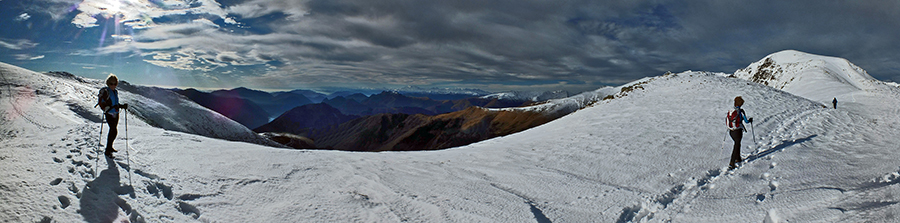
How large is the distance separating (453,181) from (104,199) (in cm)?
629

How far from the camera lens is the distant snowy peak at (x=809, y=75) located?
6240cm

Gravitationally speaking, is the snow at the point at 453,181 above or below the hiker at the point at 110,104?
below

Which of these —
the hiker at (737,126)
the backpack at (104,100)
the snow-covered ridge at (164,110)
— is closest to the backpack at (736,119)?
the hiker at (737,126)

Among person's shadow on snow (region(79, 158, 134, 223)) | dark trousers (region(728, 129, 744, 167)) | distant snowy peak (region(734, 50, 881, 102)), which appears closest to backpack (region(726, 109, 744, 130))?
dark trousers (region(728, 129, 744, 167))

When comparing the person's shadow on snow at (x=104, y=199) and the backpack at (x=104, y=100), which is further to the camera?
the backpack at (x=104, y=100)

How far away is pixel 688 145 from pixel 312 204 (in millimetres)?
13413

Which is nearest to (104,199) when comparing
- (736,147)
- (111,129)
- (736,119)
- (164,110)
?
(111,129)

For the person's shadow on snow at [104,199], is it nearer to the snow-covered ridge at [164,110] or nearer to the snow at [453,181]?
the snow at [453,181]

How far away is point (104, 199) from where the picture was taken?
197 inches

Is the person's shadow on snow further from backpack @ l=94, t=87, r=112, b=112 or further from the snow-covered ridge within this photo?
the snow-covered ridge

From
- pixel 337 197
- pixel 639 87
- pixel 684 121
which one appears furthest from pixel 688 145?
pixel 639 87

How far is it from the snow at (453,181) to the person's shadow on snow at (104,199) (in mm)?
25

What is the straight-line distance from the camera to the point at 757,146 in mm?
11844

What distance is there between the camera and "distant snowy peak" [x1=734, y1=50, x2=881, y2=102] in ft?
205
